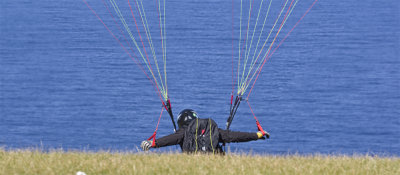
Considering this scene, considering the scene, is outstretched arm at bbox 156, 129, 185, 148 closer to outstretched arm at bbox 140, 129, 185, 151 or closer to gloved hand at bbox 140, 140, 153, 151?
outstretched arm at bbox 140, 129, 185, 151

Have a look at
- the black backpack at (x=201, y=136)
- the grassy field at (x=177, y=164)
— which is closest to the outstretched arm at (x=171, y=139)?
the black backpack at (x=201, y=136)

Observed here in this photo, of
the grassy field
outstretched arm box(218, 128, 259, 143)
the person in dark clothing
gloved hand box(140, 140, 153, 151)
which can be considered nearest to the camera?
the grassy field

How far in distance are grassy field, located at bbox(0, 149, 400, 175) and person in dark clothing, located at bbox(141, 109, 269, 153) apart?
Result: 0.30 metres

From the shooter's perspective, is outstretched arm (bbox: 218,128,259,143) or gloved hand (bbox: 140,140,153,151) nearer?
gloved hand (bbox: 140,140,153,151)

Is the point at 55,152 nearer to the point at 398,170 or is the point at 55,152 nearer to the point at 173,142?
the point at 173,142

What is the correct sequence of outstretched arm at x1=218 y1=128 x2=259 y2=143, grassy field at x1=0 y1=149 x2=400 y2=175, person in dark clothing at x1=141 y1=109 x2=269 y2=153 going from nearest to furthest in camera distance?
grassy field at x1=0 y1=149 x2=400 y2=175 → person in dark clothing at x1=141 y1=109 x2=269 y2=153 → outstretched arm at x1=218 y1=128 x2=259 y2=143

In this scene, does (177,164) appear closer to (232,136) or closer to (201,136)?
(201,136)

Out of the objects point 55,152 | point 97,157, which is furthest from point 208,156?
point 55,152

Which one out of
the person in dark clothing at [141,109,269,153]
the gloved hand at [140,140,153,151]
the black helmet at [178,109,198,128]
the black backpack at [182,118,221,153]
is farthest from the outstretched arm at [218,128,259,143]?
the gloved hand at [140,140,153,151]

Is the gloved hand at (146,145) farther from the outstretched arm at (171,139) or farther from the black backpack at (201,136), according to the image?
the black backpack at (201,136)

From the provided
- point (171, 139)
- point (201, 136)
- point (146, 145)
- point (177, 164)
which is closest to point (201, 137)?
point (201, 136)

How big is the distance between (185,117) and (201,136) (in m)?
0.63

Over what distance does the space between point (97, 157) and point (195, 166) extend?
1.98 metres

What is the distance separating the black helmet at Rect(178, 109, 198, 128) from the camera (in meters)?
13.2
